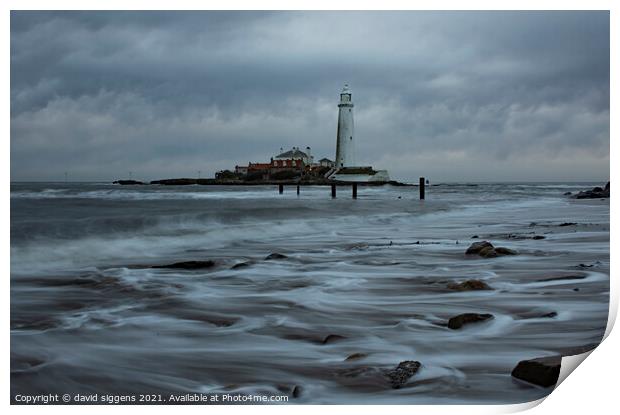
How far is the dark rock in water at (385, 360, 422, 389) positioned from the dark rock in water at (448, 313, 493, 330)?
19.5 inches

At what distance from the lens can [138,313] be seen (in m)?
3.11

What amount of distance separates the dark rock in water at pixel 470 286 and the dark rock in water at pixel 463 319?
0.66m

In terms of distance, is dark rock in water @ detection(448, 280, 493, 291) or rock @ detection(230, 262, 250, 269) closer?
dark rock in water @ detection(448, 280, 493, 291)

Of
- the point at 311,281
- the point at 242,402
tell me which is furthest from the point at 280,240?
the point at 242,402

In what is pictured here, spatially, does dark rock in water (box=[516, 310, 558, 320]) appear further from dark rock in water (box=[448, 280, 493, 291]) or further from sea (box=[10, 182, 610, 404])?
dark rock in water (box=[448, 280, 493, 291])

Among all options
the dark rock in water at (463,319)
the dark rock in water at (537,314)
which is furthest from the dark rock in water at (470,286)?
the dark rock in water at (463,319)

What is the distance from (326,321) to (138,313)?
1.04m

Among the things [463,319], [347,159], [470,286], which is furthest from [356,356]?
[347,159]

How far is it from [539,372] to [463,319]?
62 cm

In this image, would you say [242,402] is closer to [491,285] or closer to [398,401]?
[398,401]

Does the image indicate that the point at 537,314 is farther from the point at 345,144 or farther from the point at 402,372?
the point at 345,144

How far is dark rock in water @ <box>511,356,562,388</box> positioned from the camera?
85.2 inches

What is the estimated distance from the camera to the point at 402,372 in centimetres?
223

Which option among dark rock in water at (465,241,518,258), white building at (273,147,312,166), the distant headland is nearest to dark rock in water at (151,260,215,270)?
dark rock in water at (465,241,518,258)
